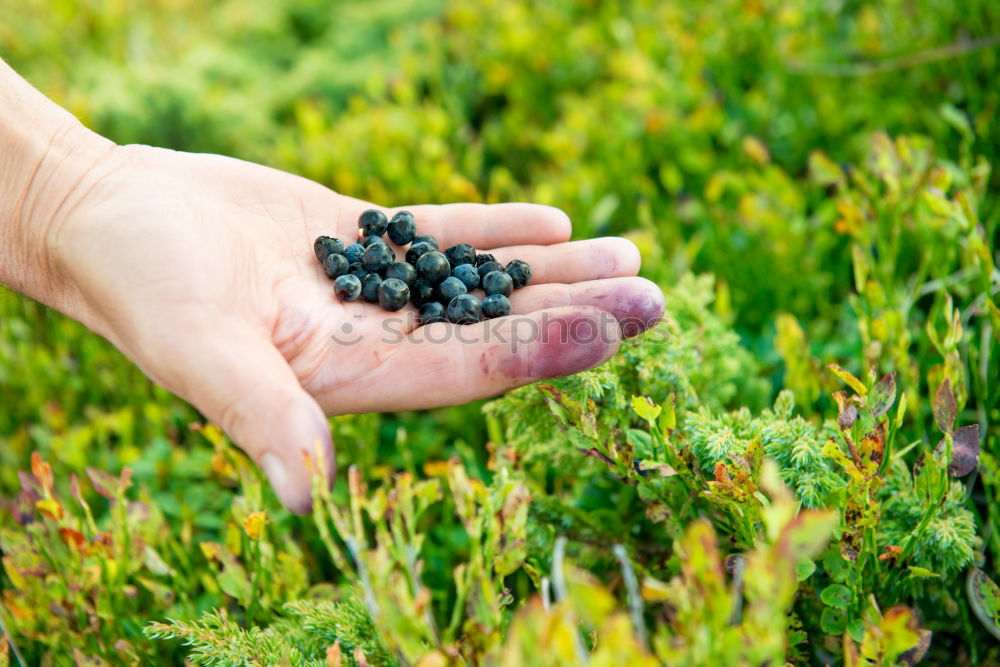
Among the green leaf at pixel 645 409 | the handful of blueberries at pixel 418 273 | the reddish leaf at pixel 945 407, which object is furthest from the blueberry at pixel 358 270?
the reddish leaf at pixel 945 407

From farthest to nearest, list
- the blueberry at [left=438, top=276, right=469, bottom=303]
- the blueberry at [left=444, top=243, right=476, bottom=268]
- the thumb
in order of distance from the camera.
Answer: the blueberry at [left=444, top=243, right=476, bottom=268], the blueberry at [left=438, top=276, right=469, bottom=303], the thumb

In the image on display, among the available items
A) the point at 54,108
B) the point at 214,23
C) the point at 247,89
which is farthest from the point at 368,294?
the point at 214,23

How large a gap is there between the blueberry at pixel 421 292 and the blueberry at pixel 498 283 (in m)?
0.16

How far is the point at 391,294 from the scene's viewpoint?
6.09 ft

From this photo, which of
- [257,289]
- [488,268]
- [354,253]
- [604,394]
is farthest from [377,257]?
[604,394]

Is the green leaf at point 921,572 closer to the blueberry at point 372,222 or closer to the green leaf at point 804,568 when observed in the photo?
the green leaf at point 804,568

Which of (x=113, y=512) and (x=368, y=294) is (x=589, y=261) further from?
(x=113, y=512)

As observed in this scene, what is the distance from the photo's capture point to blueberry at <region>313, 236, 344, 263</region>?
1948mm

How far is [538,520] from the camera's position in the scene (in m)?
1.70

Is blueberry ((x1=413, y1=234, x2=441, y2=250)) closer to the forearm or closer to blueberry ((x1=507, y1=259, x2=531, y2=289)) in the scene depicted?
blueberry ((x1=507, y1=259, x2=531, y2=289))

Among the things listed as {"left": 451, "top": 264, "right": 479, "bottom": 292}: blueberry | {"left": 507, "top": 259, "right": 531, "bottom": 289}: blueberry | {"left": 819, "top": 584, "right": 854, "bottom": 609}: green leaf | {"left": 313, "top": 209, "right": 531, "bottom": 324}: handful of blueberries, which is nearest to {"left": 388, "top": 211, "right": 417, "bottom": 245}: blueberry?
{"left": 313, "top": 209, "right": 531, "bottom": 324}: handful of blueberries

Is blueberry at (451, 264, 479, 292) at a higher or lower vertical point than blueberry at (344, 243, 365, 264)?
lower

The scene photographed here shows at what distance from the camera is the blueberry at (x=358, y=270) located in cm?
195

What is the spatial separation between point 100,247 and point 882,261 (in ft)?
6.25
